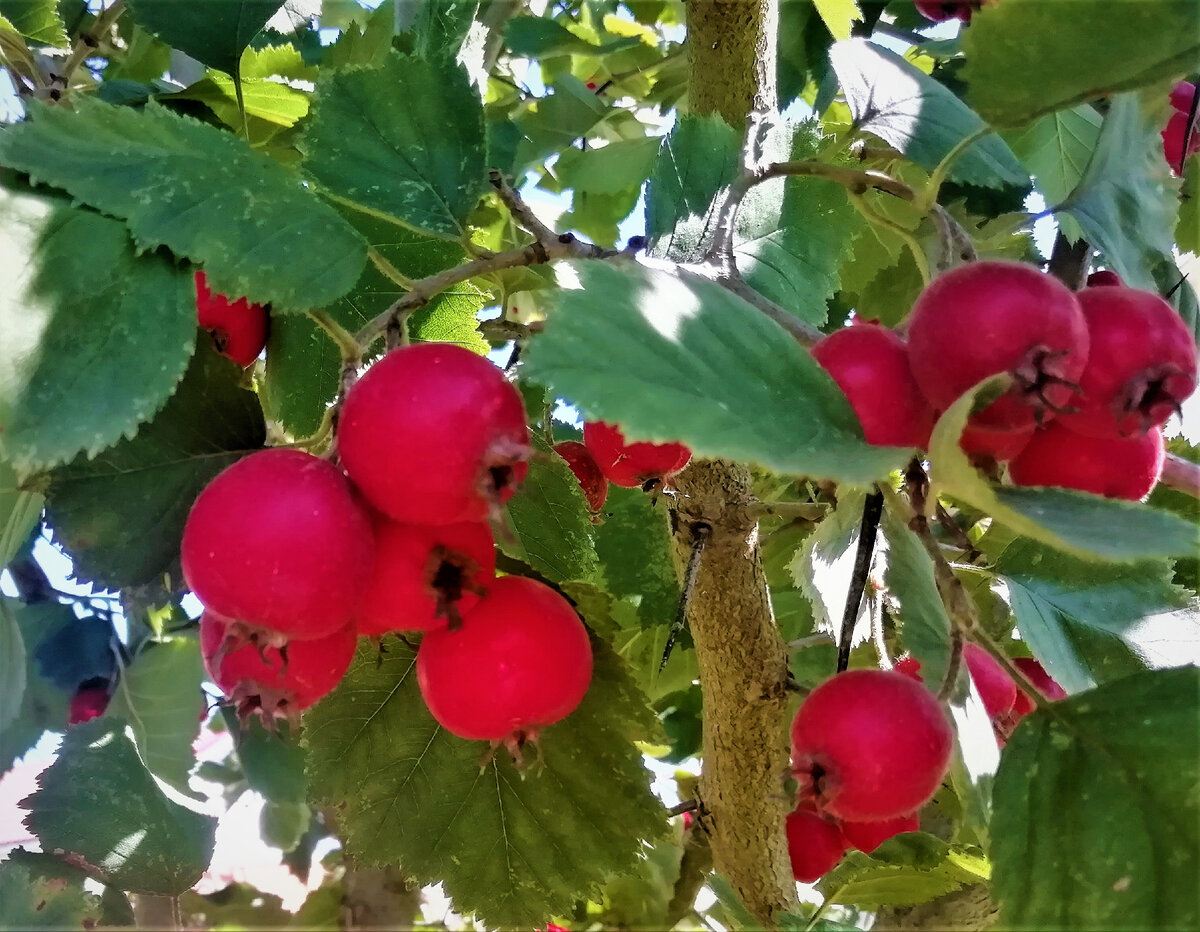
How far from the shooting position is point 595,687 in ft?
2.19

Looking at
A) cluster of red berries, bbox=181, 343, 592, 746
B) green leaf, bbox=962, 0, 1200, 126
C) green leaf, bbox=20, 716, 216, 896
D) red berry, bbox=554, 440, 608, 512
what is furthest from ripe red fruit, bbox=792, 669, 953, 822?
green leaf, bbox=20, 716, 216, 896

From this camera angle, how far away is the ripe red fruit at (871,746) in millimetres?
470

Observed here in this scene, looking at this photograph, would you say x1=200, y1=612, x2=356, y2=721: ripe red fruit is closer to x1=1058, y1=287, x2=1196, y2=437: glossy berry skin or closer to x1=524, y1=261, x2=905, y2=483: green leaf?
x1=524, y1=261, x2=905, y2=483: green leaf

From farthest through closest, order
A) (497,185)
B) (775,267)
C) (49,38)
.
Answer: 1. (49,38)
2. (775,267)
3. (497,185)

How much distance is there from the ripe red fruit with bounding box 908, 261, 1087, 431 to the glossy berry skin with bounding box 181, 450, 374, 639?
267mm

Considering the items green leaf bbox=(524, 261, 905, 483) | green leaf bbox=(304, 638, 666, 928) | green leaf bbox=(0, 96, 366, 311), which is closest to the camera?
green leaf bbox=(524, 261, 905, 483)

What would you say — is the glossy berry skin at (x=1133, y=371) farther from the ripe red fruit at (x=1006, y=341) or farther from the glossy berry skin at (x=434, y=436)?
the glossy berry skin at (x=434, y=436)

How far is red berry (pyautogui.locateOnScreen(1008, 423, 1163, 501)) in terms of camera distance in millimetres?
432

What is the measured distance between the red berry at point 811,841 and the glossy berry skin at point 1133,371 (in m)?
0.57

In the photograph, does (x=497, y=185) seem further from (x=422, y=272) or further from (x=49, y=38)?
(x=49, y=38)

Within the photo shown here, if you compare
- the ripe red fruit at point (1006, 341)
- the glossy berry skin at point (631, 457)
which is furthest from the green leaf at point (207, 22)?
the ripe red fruit at point (1006, 341)

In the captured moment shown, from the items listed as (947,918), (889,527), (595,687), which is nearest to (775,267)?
(889,527)

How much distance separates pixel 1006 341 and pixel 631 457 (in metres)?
0.35

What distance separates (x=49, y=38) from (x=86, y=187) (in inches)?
28.4
